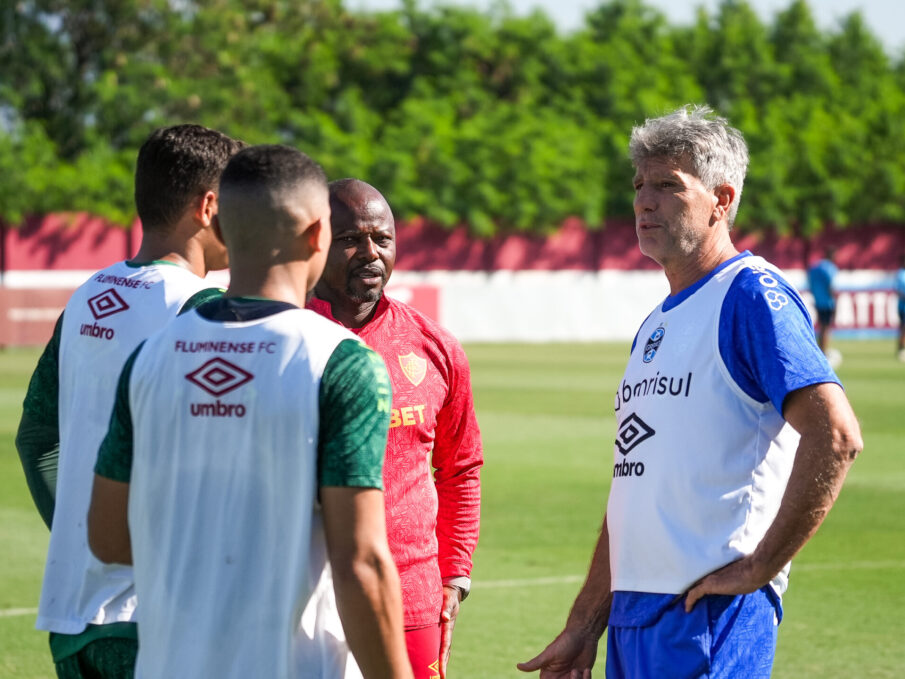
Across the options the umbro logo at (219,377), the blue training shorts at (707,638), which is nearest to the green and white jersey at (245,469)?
the umbro logo at (219,377)

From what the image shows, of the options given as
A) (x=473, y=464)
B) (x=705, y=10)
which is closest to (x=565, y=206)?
(x=705, y=10)

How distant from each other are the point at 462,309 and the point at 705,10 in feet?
100

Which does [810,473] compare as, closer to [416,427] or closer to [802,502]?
[802,502]

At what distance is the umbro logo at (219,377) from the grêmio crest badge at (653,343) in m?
1.40

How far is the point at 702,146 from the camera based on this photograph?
4078 millimetres

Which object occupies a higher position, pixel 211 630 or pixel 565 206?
pixel 211 630

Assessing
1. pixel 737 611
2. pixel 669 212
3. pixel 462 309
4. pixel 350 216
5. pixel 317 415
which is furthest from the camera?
pixel 462 309

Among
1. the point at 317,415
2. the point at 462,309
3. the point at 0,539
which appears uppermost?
the point at 317,415

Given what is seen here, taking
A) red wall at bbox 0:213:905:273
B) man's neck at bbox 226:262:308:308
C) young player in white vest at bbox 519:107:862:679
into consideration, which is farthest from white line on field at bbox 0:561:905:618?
red wall at bbox 0:213:905:273

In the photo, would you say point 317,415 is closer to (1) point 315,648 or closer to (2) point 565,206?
(1) point 315,648

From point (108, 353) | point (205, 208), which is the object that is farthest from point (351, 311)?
point (108, 353)

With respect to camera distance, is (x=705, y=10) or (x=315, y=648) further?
(x=705, y=10)

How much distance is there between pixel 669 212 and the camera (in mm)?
4078

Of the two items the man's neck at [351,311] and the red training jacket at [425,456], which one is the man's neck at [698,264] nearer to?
the red training jacket at [425,456]
